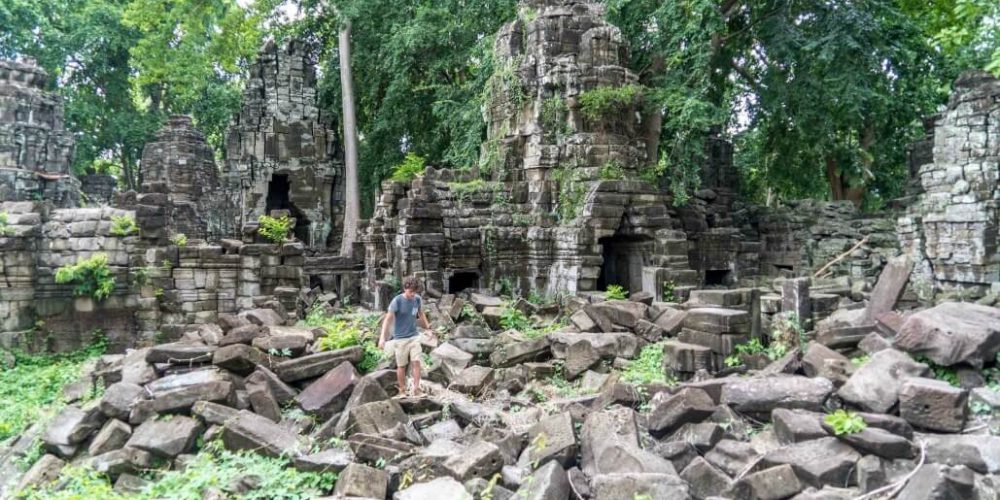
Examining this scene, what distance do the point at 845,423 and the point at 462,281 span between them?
993 centimetres

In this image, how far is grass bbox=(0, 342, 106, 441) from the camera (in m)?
7.73

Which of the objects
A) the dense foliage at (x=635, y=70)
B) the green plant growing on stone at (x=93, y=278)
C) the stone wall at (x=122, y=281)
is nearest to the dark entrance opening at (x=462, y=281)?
the stone wall at (x=122, y=281)

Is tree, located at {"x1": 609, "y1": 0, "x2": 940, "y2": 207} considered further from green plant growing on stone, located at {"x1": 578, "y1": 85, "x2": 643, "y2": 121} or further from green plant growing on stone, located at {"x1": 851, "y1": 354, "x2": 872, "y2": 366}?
green plant growing on stone, located at {"x1": 851, "y1": 354, "x2": 872, "y2": 366}

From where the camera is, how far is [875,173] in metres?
21.5

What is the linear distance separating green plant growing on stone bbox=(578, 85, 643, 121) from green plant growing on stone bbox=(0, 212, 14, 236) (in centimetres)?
1052

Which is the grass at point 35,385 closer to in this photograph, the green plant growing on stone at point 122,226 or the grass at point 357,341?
the green plant growing on stone at point 122,226

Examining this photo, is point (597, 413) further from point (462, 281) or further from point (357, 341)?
point (462, 281)

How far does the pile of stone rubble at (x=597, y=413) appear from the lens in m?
4.74

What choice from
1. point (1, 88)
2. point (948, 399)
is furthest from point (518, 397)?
point (1, 88)

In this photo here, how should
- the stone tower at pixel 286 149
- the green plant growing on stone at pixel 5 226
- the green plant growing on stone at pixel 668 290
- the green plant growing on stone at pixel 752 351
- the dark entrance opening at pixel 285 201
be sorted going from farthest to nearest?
the dark entrance opening at pixel 285 201
the stone tower at pixel 286 149
the green plant growing on stone at pixel 668 290
the green plant growing on stone at pixel 5 226
the green plant growing on stone at pixel 752 351

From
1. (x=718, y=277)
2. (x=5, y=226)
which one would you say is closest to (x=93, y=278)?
(x=5, y=226)

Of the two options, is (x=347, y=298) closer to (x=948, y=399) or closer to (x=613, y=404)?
(x=613, y=404)

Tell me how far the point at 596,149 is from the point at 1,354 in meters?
11.1

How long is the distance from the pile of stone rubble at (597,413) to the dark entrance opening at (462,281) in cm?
543
